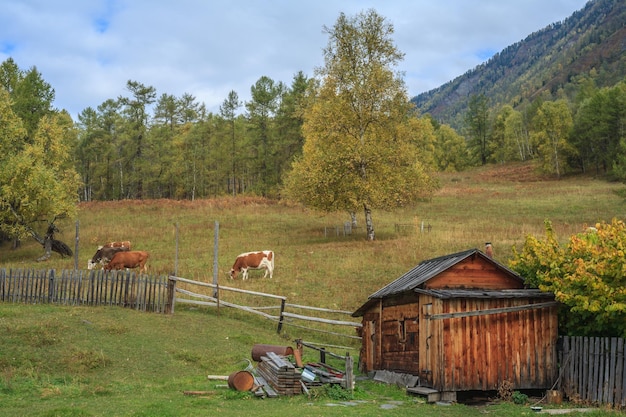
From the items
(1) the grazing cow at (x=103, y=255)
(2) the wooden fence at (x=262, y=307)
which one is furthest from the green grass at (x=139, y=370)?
(1) the grazing cow at (x=103, y=255)

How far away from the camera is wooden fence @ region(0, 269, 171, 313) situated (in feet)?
68.3

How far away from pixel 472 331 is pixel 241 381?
20.9ft

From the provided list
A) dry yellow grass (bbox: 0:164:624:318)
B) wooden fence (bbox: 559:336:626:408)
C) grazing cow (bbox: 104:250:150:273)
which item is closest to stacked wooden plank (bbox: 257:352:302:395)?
wooden fence (bbox: 559:336:626:408)

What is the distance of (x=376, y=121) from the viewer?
3881cm

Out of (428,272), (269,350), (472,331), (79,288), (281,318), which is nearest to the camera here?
(472,331)

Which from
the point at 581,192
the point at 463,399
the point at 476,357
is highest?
the point at 581,192

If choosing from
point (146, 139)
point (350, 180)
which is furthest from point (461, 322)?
point (146, 139)

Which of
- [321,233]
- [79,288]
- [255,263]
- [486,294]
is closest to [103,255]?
[255,263]

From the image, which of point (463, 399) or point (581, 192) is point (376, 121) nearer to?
point (463, 399)

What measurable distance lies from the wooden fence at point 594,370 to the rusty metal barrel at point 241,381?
8435mm

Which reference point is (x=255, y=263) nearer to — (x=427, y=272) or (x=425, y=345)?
(x=427, y=272)

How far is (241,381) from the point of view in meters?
12.8

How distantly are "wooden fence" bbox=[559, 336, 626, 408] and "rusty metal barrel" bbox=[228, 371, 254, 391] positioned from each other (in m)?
8.43

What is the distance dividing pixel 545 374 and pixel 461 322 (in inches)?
115
